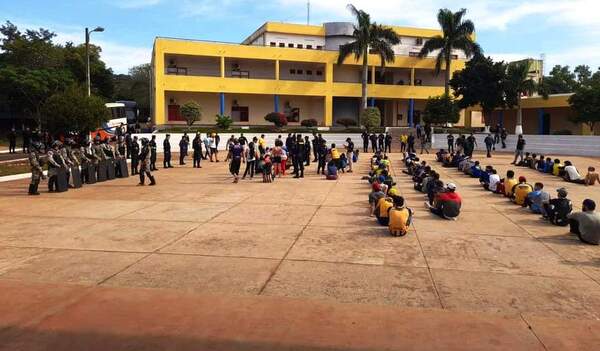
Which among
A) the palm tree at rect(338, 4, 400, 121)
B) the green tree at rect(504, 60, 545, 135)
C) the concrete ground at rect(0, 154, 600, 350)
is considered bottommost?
the concrete ground at rect(0, 154, 600, 350)

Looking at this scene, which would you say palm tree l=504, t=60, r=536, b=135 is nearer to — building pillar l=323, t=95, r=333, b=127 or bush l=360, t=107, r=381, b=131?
bush l=360, t=107, r=381, b=131

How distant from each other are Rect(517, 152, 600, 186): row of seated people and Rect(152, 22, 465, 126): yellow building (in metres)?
25.2

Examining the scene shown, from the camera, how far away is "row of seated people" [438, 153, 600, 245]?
9062 millimetres

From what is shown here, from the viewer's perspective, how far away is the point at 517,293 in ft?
20.9

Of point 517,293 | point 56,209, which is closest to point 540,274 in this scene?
point 517,293

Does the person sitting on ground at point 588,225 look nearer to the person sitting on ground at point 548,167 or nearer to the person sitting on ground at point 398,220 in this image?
the person sitting on ground at point 398,220

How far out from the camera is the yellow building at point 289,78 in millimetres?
43188

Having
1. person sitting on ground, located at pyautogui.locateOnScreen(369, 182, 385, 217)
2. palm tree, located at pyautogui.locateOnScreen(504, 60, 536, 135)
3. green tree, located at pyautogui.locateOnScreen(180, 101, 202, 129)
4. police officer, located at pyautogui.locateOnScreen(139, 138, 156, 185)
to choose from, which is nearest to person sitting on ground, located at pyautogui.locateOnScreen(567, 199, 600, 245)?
person sitting on ground, located at pyautogui.locateOnScreen(369, 182, 385, 217)

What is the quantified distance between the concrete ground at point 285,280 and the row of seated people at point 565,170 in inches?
279

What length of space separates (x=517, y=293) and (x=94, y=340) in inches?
189

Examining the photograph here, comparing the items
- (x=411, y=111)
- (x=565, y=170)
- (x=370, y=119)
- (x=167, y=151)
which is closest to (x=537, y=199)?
(x=565, y=170)

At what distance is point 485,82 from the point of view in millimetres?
42719

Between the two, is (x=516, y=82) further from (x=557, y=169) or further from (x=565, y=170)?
(x=565, y=170)

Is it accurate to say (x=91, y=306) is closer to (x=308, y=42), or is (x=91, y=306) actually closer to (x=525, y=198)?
(x=525, y=198)
